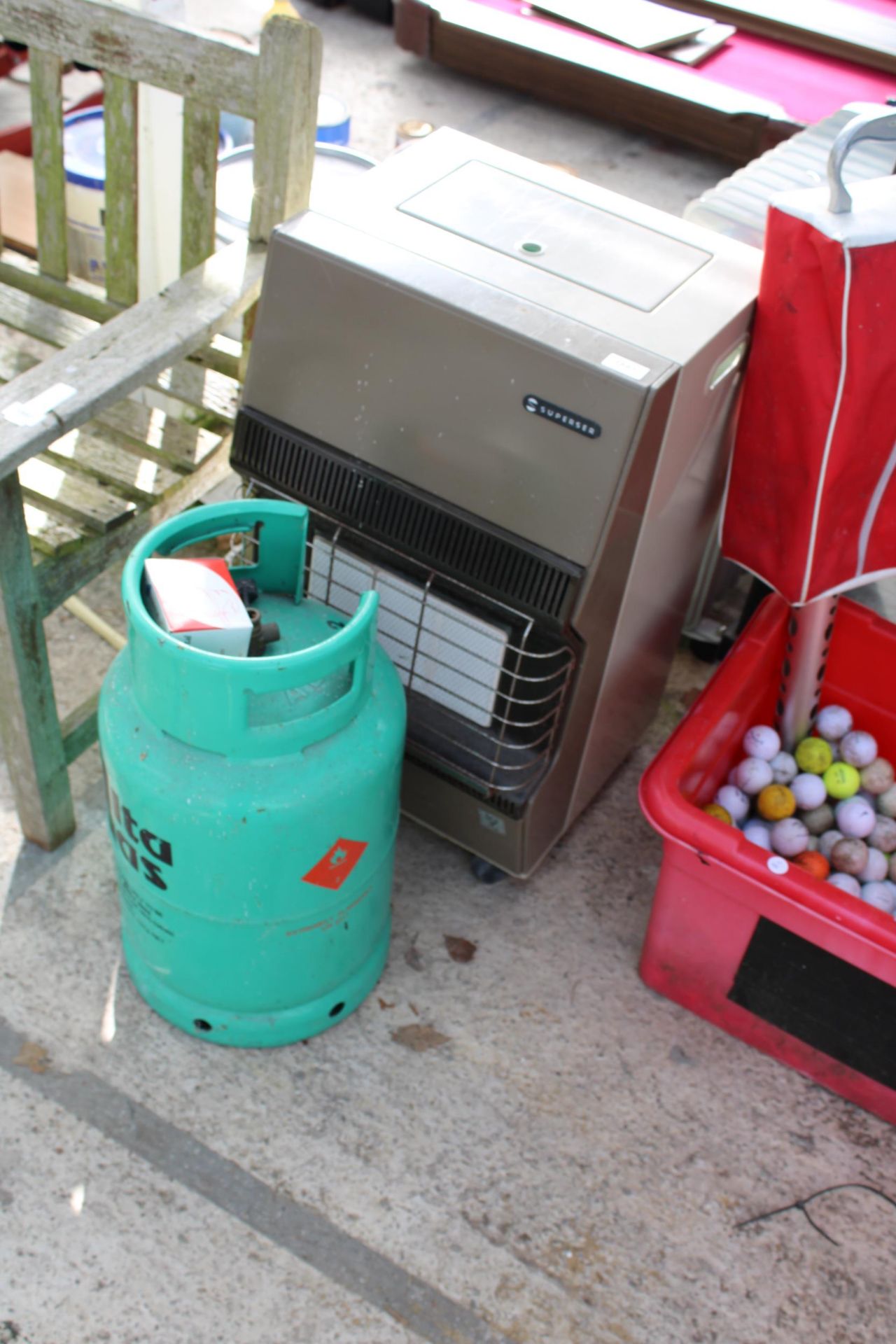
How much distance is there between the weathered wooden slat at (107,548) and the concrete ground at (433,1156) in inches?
18.6

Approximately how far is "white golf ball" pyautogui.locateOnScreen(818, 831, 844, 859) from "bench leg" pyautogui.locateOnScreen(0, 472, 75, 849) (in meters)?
1.18

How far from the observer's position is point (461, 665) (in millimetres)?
1703

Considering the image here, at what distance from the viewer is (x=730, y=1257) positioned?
159 centimetres

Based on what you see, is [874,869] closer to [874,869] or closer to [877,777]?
[874,869]

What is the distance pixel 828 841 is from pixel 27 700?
1217mm

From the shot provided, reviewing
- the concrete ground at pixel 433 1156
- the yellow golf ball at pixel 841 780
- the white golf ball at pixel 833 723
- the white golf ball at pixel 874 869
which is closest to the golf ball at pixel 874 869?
the white golf ball at pixel 874 869

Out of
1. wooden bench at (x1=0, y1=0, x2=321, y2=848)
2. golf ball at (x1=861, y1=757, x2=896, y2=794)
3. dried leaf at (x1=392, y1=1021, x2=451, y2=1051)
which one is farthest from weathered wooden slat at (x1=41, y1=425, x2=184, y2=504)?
golf ball at (x1=861, y1=757, x2=896, y2=794)

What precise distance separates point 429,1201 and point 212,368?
1281 mm

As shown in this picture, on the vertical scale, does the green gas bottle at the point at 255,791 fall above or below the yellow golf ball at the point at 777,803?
above

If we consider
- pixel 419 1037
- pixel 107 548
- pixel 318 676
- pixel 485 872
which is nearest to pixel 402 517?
pixel 318 676

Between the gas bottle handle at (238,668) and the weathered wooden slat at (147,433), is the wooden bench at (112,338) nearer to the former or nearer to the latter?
the weathered wooden slat at (147,433)

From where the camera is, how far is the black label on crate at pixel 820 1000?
1.62m

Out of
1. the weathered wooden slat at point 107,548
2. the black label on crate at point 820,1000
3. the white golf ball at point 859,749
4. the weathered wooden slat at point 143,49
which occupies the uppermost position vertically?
the weathered wooden slat at point 143,49

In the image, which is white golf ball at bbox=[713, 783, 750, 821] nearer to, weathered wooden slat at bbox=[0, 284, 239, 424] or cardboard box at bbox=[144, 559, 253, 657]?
cardboard box at bbox=[144, 559, 253, 657]
